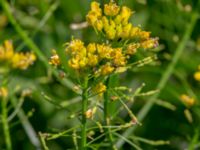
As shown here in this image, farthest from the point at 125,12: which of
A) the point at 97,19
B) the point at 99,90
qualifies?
the point at 99,90

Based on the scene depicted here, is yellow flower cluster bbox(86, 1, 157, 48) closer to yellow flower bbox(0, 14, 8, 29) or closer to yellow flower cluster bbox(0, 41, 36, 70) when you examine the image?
yellow flower cluster bbox(0, 41, 36, 70)

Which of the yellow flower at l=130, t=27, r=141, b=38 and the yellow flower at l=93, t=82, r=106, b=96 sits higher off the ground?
the yellow flower at l=130, t=27, r=141, b=38

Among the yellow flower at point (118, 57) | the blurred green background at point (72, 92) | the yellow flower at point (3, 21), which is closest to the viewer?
the yellow flower at point (118, 57)

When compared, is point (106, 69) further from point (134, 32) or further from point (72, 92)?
point (72, 92)

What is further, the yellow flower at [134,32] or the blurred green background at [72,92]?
the blurred green background at [72,92]

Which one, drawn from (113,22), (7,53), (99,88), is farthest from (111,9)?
(7,53)

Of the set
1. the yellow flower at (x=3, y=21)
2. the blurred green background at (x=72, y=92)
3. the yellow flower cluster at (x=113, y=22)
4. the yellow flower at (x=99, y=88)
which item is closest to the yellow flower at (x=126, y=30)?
the yellow flower cluster at (x=113, y=22)

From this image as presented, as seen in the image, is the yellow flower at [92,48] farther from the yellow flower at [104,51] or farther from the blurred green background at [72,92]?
the blurred green background at [72,92]

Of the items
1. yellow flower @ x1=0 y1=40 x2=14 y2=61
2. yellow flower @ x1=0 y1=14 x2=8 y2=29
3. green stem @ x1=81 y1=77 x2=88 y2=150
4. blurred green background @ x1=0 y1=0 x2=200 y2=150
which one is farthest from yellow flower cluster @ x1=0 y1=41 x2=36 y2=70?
yellow flower @ x1=0 y1=14 x2=8 y2=29

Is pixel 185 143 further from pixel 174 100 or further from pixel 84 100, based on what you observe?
pixel 84 100

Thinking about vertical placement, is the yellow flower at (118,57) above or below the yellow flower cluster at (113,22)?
below

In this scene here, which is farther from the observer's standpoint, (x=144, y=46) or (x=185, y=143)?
(x=185, y=143)
